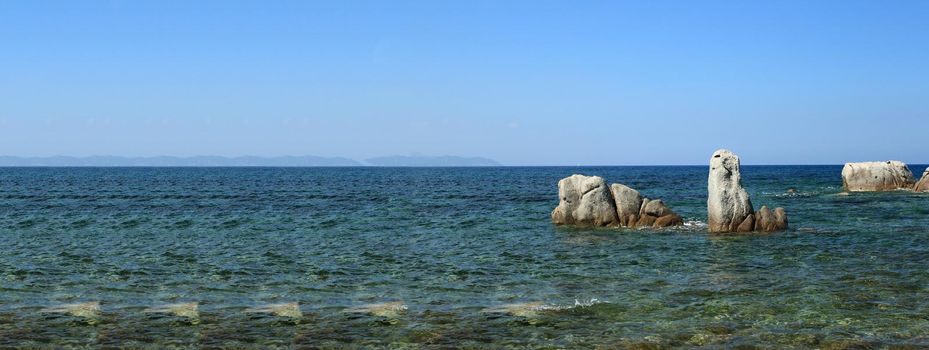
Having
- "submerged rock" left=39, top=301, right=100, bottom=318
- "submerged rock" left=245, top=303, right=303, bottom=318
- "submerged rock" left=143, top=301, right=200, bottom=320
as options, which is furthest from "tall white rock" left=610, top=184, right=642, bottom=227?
"submerged rock" left=39, top=301, right=100, bottom=318

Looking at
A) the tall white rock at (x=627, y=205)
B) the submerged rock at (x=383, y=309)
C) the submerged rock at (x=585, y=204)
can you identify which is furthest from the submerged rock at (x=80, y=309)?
the tall white rock at (x=627, y=205)

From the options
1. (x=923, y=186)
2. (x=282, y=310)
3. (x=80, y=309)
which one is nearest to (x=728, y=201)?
(x=282, y=310)

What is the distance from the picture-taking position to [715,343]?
52.0 ft

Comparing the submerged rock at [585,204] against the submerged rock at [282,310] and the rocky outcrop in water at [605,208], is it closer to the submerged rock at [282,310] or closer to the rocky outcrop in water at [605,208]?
the rocky outcrop in water at [605,208]

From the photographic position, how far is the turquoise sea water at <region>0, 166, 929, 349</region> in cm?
1655

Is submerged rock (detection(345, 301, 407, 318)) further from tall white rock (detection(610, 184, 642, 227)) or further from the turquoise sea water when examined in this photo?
tall white rock (detection(610, 184, 642, 227))

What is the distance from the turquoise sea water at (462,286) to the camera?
651 inches

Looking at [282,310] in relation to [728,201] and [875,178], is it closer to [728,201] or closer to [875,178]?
[728,201]

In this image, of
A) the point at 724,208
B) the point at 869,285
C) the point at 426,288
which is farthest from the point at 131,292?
the point at 724,208

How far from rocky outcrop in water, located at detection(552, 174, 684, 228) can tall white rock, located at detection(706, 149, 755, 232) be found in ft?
11.1

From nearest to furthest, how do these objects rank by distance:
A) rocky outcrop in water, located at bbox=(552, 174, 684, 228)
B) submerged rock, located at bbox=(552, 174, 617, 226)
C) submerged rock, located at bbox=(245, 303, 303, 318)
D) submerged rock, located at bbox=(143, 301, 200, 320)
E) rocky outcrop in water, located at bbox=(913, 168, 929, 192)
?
submerged rock, located at bbox=(143, 301, 200, 320) → submerged rock, located at bbox=(245, 303, 303, 318) → rocky outcrop in water, located at bbox=(552, 174, 684, 228) → submerged rock, located at bbox=(552, 174, 617, 226) → rocky outcrop in water, located at bbox=(913, 168, 929, 192)

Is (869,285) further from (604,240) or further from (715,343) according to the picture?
(604,240)

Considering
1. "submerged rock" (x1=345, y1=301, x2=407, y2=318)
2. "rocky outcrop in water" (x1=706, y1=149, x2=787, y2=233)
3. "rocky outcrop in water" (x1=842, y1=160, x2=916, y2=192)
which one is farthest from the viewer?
"rocky outcrop in water" (x1=842, y1=160, x2=916, y2=192)

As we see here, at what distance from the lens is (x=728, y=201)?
40719 mm
